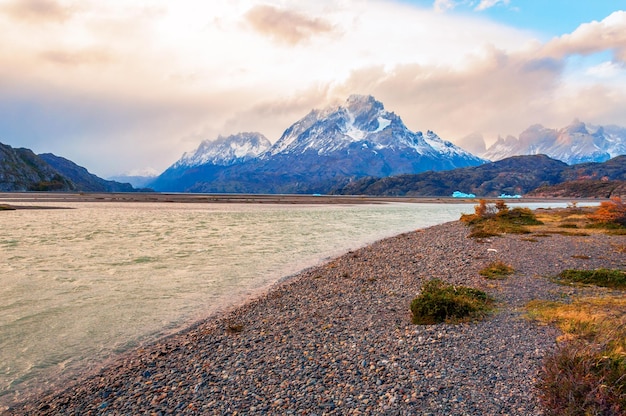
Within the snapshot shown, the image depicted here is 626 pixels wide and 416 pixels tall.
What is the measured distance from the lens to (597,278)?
19781mm

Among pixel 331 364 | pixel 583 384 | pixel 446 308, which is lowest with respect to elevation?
pixel 331 364

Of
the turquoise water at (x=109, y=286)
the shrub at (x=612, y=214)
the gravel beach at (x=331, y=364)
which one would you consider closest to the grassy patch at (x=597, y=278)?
the gravel beach at (x=331, y=364)

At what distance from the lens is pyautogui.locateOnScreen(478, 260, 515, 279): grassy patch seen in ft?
69.4

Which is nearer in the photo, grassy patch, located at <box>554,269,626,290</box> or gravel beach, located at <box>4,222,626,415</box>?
gravel beach, located at <box>4,222,626,415</box>

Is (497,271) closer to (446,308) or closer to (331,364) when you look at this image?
(446,308)

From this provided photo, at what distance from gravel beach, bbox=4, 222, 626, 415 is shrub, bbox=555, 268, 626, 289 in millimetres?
1808

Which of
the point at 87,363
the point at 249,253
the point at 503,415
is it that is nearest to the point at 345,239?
the point at 249,253

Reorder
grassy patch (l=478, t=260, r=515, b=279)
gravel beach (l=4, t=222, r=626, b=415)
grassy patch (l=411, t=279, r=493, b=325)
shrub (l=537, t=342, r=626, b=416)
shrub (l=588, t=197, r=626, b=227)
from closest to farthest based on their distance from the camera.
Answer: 1. shrub (l=537, t=342, r=626, b=416)
2. gravel beach (l=4, t=222, r=626, b=415)
3. grassy patch (l=411, t=279, r=493, b=325)
4. grassy patch (l=478, t=260, r=515, b=279)
5. shrub (l=588, t=197, r=626, b=227)

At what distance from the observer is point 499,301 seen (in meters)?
16.3

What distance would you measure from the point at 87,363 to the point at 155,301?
688cm

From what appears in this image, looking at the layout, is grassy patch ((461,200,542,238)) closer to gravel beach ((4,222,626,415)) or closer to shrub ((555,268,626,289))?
shrub ((555,268,626,289))

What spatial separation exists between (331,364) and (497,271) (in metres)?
15.1

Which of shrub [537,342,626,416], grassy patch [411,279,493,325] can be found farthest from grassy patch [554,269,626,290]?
shrub [537,342,626,416]

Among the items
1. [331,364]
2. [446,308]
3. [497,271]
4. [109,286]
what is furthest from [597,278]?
[109,286]
